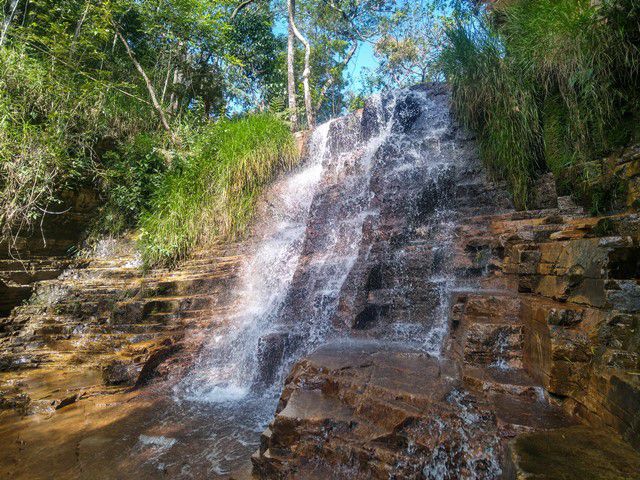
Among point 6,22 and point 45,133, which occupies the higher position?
point 6,22

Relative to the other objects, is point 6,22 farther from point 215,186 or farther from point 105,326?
point 105,326

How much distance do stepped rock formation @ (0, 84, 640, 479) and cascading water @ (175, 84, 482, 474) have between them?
0.10 ft

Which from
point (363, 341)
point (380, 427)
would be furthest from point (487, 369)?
point (363, 341)

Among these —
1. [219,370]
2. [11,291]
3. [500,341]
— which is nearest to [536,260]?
[500,341]

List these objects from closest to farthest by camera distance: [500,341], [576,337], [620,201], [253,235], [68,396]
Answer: [576,337]
[500,341]
[620,201]
[68,396]
[253,235]

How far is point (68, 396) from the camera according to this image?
3.96m

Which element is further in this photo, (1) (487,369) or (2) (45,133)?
(2) (45,133)

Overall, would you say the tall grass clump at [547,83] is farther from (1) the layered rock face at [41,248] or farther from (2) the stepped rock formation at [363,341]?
(1) the layered rock face at [41,248]

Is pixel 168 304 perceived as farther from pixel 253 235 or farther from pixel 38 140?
pixel 38 140

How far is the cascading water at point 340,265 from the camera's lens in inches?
158

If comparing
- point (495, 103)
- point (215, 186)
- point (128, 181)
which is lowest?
point (215, 186)

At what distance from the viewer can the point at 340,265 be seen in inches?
204

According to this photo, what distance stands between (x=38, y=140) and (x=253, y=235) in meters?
4.34

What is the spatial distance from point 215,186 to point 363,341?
4855 mm
